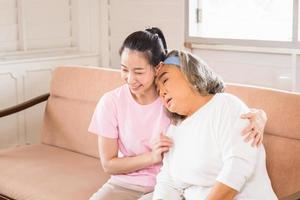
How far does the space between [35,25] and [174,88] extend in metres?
2.51

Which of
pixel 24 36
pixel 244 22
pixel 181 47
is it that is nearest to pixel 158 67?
pixel 244 22

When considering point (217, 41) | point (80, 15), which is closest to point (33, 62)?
point (80, 15)

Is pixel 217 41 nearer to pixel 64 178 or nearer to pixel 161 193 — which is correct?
pixel 64 178

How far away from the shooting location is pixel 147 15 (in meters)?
4.01

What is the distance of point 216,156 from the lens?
1737mm

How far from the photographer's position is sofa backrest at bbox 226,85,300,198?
2.04 m

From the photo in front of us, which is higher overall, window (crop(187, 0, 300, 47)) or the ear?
window (crop(187, 0, 300, 47))

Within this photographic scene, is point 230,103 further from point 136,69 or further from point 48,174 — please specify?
point 48,174

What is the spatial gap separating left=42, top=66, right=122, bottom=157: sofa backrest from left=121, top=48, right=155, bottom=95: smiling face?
82 cm

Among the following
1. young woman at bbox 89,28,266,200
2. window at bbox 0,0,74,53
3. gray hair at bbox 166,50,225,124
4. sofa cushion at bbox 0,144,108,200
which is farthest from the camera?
window at bbox 0,0,74,53

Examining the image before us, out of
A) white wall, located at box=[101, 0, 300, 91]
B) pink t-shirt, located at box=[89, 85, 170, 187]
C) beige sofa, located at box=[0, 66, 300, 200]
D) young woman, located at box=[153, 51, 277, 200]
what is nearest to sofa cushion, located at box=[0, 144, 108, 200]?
beige sofa, located at box=[0, 66, 300, 200]

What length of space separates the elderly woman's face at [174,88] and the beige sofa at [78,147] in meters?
0.47

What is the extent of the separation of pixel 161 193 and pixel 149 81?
1.43 feet

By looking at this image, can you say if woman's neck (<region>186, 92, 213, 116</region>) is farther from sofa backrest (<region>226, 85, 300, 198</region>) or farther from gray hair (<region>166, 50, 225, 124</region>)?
sofa backrest (<region>226, 85, 300, 198</region>)
